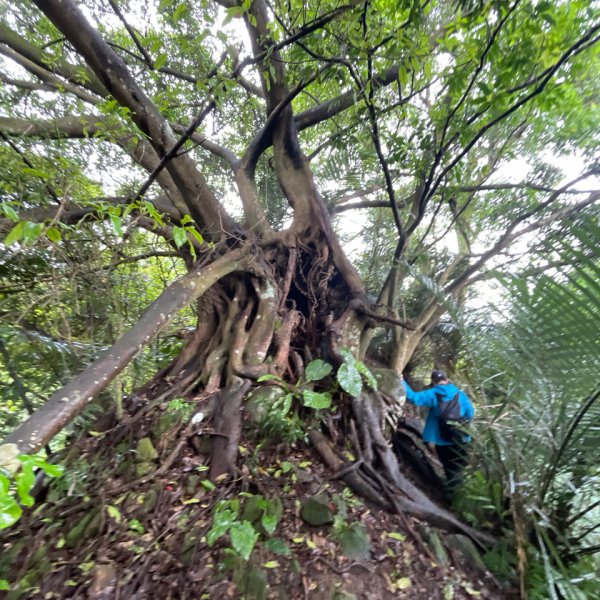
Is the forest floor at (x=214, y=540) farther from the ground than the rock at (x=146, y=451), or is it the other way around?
the rock at (x=146, y=451)

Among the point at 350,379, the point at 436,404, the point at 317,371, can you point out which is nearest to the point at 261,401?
the point at 317,371

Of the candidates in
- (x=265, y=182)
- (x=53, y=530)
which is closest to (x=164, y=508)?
(x=53, y=530)

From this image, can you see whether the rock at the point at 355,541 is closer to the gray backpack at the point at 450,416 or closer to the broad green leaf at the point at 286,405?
the broad green leaf at the point at 286,405

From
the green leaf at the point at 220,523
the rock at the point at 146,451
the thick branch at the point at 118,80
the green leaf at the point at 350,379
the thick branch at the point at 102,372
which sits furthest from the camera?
the green leaf at the point at 350,379

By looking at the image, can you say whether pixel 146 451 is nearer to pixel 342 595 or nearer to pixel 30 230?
pixel 342 595

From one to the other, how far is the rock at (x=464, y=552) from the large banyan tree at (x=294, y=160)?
0.33 ft

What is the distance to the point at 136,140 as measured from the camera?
2797 mm

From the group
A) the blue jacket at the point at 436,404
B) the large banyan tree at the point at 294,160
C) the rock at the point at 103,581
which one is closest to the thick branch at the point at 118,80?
the large banyan tree at the point at 294,160

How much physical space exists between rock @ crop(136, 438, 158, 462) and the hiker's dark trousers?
7.73 ft

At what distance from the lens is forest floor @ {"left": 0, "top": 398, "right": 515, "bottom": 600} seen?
2.10 metres

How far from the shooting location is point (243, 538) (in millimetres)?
2166

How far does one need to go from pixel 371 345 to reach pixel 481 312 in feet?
9.58

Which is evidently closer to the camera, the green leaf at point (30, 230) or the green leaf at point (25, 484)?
the green leaf at point (25, 484)

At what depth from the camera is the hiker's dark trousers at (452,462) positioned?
3.06 meters
